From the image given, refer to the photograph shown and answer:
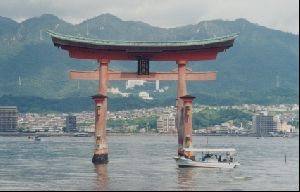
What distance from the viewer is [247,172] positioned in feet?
246

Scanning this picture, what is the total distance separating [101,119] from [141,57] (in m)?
8.62

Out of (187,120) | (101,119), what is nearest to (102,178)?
(101,119)

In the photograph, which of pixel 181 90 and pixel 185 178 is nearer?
pixel 185 178

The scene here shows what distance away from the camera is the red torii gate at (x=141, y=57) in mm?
77688

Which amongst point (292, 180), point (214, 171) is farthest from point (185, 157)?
point (292, 180)

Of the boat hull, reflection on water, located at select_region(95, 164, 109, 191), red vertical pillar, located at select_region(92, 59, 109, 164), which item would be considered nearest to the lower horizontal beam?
red vertical pillar, located at select_region(92, 59, 109, 164)

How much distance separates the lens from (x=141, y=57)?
3196 inches

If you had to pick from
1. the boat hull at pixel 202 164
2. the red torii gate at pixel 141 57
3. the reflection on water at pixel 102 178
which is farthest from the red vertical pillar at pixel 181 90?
the reflection on water at pixel 102 178

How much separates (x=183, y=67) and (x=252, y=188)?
25.4 m

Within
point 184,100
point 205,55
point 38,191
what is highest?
point 205,55

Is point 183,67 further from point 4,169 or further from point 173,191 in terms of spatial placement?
point 173,191

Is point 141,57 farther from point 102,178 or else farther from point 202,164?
point 102,178

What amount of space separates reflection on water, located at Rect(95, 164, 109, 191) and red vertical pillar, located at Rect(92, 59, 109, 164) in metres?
1.10

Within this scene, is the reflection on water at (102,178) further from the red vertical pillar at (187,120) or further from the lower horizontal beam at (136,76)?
the lower horizontal beam at (136,76)
